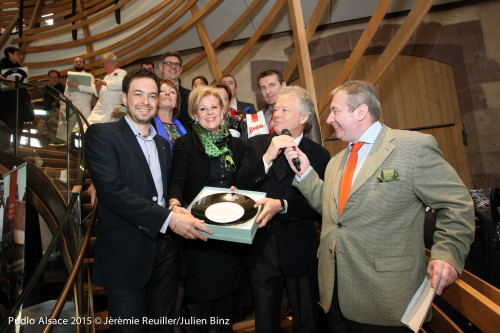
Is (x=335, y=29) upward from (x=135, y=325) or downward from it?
upward

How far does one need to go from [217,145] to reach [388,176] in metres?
0.95

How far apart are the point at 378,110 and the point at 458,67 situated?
4590 mm

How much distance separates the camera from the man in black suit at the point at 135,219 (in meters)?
1.38

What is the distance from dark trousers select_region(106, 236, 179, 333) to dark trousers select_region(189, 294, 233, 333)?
5.0 inches

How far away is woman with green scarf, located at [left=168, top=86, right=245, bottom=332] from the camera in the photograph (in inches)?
62.2

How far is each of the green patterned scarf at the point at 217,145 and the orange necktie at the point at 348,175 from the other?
A: 0.63 meters

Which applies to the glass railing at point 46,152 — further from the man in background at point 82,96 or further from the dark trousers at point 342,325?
the dark trousers at point 342,325

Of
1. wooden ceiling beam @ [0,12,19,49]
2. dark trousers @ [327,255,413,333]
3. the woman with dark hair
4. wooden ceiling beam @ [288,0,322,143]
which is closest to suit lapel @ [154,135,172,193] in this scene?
the woman with dark hair

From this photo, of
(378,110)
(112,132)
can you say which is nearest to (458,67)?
(378,110)

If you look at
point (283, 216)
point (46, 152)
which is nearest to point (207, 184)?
point (283, 216)

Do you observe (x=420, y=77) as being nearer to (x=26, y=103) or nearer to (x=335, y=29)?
(x=335, y=29)

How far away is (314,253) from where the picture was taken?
167 centimetres

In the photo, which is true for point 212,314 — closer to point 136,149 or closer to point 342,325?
point 342,325

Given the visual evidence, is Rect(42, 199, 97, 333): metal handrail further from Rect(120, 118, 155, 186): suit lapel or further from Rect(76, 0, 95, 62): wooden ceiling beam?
Rect(76, 0, 95, 62): wooden ceiling beam
